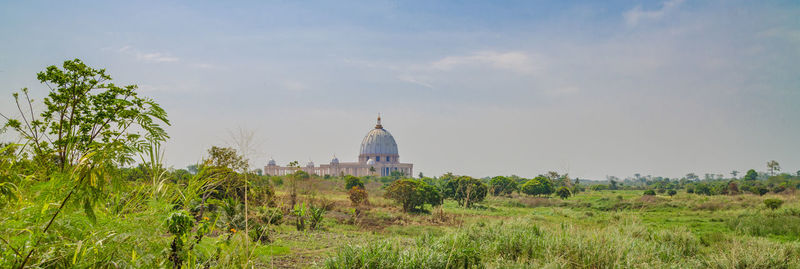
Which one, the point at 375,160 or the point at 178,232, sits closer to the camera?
the point at 178,232

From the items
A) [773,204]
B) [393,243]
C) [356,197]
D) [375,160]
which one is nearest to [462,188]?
[356,197]

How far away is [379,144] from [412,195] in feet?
279

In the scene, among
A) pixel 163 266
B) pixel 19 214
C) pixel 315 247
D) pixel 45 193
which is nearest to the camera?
pixel 45 193

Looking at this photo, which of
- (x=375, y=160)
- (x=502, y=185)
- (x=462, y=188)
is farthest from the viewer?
(x=375, y=160)

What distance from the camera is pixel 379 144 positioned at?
104750 mm

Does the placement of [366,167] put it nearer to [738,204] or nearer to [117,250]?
[738,204]

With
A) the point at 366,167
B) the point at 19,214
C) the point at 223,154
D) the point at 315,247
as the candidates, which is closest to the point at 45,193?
the point at 19,214

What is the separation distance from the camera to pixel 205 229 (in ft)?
9.82

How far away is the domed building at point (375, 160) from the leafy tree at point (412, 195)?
73.8 metres

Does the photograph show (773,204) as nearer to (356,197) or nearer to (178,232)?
(356,197)

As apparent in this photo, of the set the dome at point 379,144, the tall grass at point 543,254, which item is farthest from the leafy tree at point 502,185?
the dome at point 379,144

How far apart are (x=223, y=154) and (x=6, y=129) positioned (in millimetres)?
9193

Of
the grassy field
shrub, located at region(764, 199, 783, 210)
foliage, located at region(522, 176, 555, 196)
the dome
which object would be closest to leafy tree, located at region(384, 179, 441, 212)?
the grassy field

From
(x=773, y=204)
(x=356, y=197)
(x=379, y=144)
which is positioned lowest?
(x=773, y=204)
